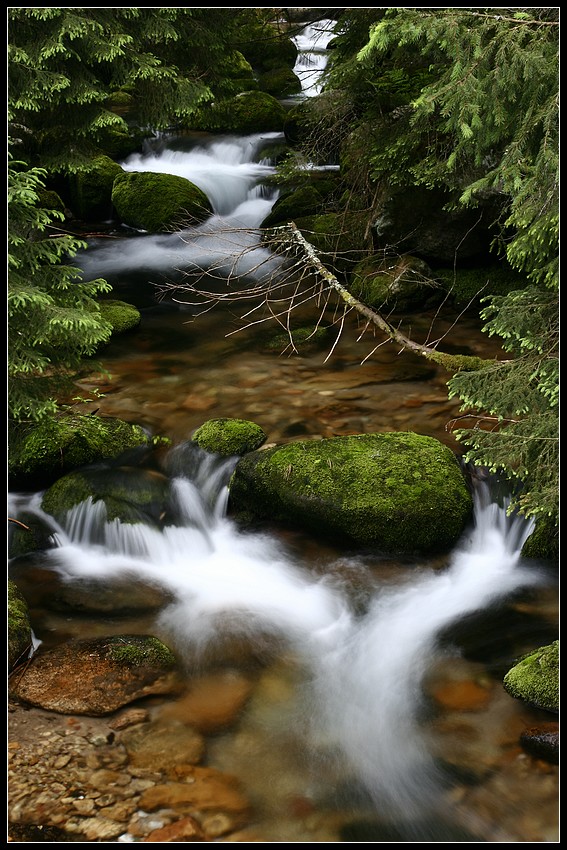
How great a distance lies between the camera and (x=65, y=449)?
7.04m

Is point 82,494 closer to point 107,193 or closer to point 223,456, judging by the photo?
point 223,456

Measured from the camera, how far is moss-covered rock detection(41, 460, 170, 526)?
6668 millimetres

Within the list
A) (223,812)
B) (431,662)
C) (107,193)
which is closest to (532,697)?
(431,662)

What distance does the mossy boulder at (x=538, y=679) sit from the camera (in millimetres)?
4561

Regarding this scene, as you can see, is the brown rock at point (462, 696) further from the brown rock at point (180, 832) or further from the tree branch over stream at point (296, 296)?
the tree branch over stream at point (296, 296)

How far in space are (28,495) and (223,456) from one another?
198 centimetres

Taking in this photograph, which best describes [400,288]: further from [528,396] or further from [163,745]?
[163,745]

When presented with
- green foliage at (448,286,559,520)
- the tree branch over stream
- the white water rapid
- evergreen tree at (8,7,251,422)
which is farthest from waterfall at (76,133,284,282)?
green foliage at (448,286,559,520)

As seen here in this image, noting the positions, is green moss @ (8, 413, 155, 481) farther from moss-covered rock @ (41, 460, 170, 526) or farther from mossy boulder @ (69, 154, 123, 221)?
mossy boulder @ (69, 154, 123, 221)

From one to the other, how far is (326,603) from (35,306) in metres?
3.28

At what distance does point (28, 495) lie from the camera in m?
6.85

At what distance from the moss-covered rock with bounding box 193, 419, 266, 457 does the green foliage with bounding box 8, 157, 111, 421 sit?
2313 millimetres

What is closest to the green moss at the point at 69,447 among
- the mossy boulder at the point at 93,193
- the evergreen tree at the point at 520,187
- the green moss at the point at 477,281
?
the evergreen tree at the point at 520,187

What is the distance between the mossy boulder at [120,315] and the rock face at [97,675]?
6.12 m
